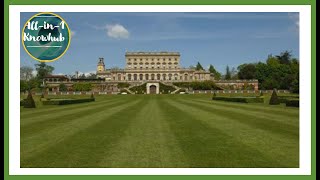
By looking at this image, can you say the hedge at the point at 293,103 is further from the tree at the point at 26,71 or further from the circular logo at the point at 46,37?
the tree at the point at 26,71

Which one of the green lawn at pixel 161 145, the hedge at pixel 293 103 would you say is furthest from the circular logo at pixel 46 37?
the hedge at pixel 293 103

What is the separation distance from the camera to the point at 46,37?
324 inches

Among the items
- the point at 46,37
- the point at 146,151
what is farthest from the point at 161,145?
the point at 46,37

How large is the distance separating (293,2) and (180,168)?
3634 mm

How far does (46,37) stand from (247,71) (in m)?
82.0

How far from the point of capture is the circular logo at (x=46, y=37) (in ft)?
26.7

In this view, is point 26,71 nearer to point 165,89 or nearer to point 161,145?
point 165,89

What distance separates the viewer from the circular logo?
8.13 metres

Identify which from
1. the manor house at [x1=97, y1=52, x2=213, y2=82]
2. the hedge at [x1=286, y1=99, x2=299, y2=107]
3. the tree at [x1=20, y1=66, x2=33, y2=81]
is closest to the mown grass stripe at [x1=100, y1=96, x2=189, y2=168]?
the hedge at [x1=286, y1=99, x2=299, y2=107]

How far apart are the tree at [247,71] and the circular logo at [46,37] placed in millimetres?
78275

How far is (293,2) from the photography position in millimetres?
7145

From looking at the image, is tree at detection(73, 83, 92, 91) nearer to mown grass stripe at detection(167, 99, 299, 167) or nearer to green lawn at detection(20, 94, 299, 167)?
green lawn at detection(20, 94, 299, 167)

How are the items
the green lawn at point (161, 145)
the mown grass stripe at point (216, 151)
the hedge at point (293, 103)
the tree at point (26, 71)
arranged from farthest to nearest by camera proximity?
the tree at point (26, 71)
the hedge at point (293, 103)
the green lawn at point (161, 145)
the mown grass stripe at point (216, 151)

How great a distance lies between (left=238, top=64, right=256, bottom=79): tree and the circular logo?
7827 centimetres
